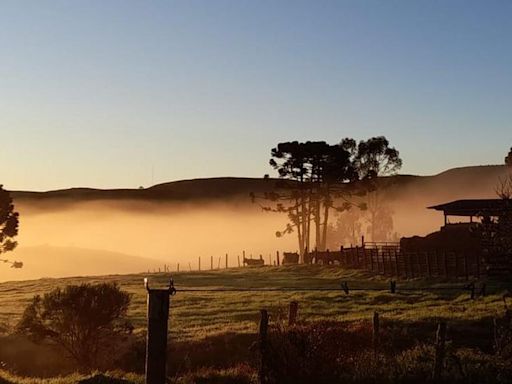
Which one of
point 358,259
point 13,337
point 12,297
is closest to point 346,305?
point 13,337

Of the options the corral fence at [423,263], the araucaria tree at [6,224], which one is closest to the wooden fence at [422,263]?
the corral fence at [423,263]

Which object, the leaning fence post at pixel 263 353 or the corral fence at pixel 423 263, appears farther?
the corral fence at pixel 423 263

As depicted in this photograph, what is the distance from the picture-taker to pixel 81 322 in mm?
30250

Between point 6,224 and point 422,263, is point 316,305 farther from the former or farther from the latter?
point 6,224

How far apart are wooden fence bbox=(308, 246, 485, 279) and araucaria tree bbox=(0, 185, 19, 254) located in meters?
32.3

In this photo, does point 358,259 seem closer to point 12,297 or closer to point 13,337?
point 12,297

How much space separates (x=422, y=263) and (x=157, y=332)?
41.3 meters

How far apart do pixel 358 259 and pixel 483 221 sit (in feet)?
132

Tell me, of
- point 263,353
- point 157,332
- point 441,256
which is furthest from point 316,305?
point 157,332

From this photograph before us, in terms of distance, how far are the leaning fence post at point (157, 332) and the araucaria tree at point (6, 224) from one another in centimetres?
5594

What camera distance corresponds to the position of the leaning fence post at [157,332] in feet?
48.4

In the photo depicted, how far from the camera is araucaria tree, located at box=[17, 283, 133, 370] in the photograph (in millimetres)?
30188

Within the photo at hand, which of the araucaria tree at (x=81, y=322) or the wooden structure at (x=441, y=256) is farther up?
the wooden structure at (x=441, y=256)

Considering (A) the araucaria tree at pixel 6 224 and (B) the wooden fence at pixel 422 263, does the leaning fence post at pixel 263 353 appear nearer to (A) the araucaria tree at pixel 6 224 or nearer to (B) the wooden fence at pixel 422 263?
(B) the wooden fence at pixel 422 263
